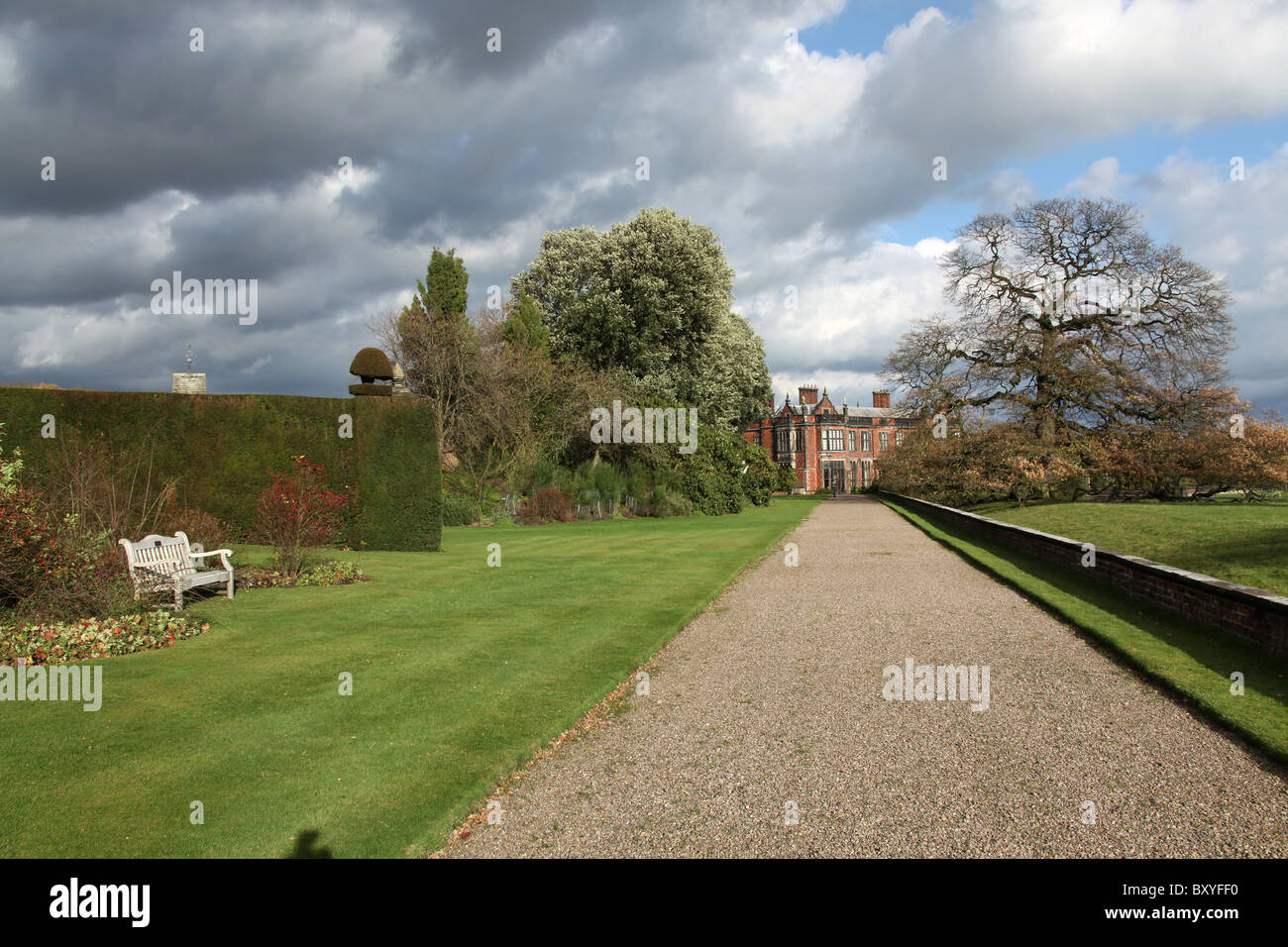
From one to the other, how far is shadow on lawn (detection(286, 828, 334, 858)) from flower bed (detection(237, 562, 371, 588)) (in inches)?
328

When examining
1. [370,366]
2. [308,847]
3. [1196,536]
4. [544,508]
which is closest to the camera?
[308,847]

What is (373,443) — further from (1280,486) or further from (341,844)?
(1280,486)

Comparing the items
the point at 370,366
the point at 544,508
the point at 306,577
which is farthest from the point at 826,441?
the point at 306,577

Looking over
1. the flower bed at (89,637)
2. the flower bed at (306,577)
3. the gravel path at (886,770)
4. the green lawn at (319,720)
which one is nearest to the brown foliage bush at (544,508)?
the flower bed at (306,577)

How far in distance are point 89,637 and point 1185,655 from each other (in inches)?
401

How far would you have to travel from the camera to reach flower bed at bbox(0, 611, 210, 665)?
21.9ft

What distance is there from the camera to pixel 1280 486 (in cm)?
2361

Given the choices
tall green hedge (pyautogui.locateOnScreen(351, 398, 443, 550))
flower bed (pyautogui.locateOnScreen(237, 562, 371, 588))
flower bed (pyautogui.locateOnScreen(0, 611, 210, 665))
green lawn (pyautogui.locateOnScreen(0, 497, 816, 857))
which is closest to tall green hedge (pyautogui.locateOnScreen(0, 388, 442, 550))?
tall green hedge (pyautogui.locateOnScreen(351, 398, 443, 550))

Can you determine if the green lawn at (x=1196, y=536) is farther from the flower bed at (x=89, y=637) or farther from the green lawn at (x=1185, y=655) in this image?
the flower bed at (x=89, y=637)

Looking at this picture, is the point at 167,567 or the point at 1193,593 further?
the point at 167,567

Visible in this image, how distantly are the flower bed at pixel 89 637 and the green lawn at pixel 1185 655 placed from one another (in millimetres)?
9119

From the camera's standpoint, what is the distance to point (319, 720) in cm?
532

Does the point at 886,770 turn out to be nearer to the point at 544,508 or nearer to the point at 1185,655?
the point at 1185,655

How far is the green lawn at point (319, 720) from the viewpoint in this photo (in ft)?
12.3
